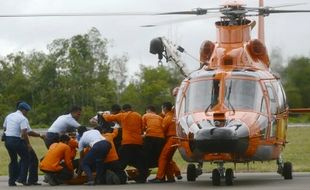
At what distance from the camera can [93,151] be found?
20.8 metres

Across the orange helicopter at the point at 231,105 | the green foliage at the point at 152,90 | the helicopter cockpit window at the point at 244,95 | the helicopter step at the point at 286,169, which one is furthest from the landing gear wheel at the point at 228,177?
the green foliage at the point at 152,90

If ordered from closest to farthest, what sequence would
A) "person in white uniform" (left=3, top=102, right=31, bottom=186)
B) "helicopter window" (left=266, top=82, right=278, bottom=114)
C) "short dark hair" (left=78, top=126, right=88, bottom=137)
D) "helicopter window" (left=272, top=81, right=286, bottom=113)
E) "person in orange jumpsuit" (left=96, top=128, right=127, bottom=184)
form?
1. "helicopter window" (left=266, top=82, right=278, bottom=114)
2. "person in orange jumpsuit" (left=96, top=128, right=127, bottom=184)
3. "person in white uniform" (left=3, top=102, right=31, bottom=186)
4. "short dark hair" (left=78, top=126, right=88, bottom=137)
5. "helicopter window" (left=272, top=81, right=286, bottom=113)

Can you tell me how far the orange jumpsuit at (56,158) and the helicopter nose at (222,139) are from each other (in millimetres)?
3267

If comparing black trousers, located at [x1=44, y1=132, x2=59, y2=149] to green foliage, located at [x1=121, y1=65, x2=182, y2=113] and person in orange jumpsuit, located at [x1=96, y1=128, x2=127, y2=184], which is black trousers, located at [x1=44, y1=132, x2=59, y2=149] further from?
green foliage, located at [x1=121, y1=65, x2=182, y2=113]

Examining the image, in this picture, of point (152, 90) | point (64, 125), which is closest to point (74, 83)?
point (152, 90)

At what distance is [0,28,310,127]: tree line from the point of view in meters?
93.2

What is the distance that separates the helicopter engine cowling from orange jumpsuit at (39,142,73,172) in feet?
10.6

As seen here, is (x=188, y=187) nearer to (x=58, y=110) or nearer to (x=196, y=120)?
(x=196, y=120)

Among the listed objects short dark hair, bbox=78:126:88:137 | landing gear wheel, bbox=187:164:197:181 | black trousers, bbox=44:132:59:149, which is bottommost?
landing gear wheel, bbox=187:164:197:181

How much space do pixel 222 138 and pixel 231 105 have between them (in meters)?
1.37

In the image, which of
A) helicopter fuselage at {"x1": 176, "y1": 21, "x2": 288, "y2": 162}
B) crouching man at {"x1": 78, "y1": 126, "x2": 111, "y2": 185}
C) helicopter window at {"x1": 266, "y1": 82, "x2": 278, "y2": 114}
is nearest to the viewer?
helicopter fuselage at {"x1": 176, "y1": 21, "x2": 288, "y2": 162}

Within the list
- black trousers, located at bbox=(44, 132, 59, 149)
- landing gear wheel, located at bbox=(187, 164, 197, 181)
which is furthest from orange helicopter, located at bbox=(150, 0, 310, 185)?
black trousers, located at bbox=(44, 132, 59, 149)

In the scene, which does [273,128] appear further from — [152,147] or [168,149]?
[152,147]

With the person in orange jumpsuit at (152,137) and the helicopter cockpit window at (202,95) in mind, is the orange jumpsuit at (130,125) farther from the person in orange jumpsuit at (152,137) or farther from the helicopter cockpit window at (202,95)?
the helicopter cockpit window at (202,95)
